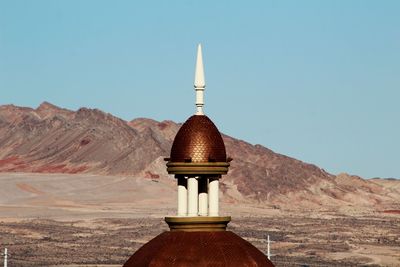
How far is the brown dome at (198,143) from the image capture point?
1588cm

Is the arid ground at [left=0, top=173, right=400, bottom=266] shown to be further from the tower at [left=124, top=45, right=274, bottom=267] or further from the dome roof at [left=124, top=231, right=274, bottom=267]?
the dome roof at [left=124, top=231, right=274, bottom=267]

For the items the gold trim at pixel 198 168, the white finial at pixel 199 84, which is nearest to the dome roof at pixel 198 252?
the gold trim at pixel 198 168

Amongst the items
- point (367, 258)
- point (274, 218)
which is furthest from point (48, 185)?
point (367, 258)

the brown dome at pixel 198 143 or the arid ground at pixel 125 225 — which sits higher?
the arid ground at pixel 125 225

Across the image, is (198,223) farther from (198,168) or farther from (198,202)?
(198,168)

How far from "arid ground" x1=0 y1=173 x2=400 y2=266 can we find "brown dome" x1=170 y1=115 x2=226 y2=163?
278 feet

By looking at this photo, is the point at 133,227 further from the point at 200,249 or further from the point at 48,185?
the point at 200,249

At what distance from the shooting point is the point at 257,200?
191250mm

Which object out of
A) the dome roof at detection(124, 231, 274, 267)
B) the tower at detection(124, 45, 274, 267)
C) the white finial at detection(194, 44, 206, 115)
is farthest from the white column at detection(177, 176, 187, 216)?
the white finial at detection(194, 44, 206, 115)

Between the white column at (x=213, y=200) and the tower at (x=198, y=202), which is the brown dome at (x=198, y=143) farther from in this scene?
the white column at (x=213, y=200)

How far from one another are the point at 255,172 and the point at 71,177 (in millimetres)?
33637

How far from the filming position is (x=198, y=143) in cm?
1588

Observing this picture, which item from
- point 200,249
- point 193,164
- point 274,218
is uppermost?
point 274,218

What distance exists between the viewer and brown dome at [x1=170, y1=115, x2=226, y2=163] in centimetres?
1588
